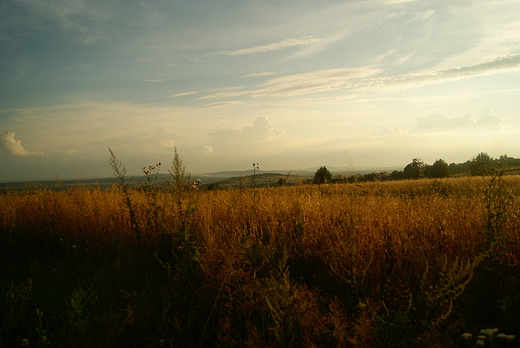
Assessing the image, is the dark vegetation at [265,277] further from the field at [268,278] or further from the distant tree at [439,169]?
the distant tree at [439,169]

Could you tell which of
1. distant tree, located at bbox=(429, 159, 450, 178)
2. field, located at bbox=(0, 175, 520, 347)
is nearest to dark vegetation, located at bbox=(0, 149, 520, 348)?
field, located at bbox=(0, 175, 520, 347)

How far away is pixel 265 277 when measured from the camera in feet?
11.9

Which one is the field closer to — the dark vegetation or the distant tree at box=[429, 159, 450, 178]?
the dark vegetation

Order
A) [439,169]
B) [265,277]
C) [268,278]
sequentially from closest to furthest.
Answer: [268,278] < [265,277] < [439,169]

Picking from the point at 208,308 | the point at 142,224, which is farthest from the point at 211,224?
the point at 208,308

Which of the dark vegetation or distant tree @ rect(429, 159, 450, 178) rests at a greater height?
distant tree @ rect(429, 159, 450, 178)

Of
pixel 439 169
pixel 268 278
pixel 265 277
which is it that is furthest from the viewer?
pixel 439 169

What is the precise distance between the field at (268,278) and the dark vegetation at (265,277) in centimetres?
2

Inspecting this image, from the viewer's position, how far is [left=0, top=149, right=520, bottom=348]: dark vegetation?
2.72 metres

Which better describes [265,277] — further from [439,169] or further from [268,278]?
[439,169]

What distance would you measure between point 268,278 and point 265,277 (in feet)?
0.48

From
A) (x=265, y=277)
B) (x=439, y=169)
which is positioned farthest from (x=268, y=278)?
(x=439, y=169)

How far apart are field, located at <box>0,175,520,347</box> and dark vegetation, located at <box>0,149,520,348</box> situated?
0.02m

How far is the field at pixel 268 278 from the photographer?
8.91 feet
